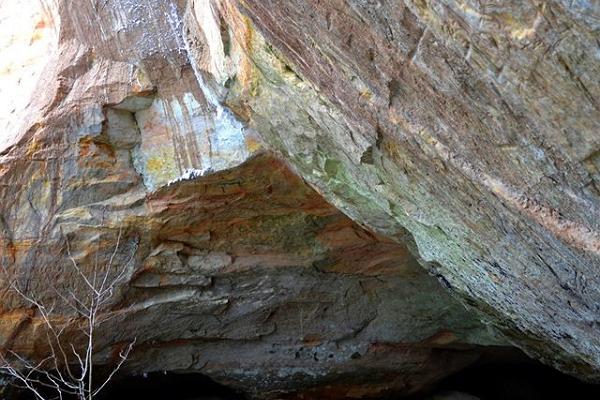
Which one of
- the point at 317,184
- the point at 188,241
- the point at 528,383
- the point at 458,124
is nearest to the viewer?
the point at 458,124

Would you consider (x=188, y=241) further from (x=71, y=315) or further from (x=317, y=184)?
(x=317, y=184)

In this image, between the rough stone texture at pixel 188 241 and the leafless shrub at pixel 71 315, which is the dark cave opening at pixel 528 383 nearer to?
the rough stone texture at pixel 188 241

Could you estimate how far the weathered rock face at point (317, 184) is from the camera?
1.80 meters

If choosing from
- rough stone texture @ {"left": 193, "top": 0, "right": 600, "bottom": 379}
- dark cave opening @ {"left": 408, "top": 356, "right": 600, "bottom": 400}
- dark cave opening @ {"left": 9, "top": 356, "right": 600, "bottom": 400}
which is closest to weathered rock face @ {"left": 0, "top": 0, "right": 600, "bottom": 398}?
rough stone texture @ {"left": 193, "top": 0, "right": 600, "bottom": 379}

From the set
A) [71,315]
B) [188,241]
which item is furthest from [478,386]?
[71,315]

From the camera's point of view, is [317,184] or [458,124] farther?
[317,184]

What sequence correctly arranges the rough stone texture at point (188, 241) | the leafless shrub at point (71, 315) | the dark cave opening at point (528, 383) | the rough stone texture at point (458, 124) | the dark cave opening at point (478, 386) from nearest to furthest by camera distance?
the rough stone texture at point (458, 124)
the rough stone texture at point (188, 241)
the leafless shrub at point (71, 315)
the dark cave opening at point (478, 386)
the dark cave opening at point (528, 383)

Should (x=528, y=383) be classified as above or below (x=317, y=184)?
below

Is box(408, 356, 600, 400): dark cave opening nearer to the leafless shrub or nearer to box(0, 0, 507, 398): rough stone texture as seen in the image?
box(0, 0, 507, 398): rough stone texture

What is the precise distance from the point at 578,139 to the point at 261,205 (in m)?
2.05

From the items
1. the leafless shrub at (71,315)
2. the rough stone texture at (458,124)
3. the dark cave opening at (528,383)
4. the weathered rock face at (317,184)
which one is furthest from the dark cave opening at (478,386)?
the rough stone texture at (458,124)

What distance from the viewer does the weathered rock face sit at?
1804mm

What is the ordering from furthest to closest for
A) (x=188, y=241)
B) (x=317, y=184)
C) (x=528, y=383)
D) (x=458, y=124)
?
(x=528, y=383), (x=188, y=241), (x=317, y=184), (x=458, y=124)

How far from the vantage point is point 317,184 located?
311 cm
